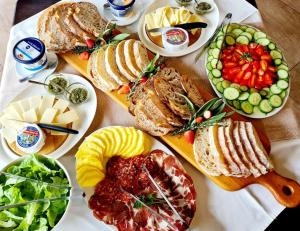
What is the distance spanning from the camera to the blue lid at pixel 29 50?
193 cm

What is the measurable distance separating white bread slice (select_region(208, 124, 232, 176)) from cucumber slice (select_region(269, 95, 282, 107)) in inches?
18.5

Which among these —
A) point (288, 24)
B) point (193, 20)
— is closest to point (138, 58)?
point (193, 20)

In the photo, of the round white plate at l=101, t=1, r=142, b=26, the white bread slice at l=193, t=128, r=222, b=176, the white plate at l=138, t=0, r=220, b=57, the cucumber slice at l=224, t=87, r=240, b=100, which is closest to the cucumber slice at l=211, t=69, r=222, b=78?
the cucumber slice at l=224, t=87, r=240, b=100

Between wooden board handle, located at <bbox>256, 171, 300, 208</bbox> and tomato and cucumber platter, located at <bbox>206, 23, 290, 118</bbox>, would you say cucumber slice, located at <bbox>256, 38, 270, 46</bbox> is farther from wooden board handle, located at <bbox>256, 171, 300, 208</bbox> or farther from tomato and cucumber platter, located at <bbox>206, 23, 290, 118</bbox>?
wooden board handle, located at <bbox>256, 171, 300, 208</bbox>

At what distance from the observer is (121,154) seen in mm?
1686

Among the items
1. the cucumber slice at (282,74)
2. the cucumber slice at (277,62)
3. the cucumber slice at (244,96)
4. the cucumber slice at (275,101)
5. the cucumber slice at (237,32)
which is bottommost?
the cucumber slice at (244,96)

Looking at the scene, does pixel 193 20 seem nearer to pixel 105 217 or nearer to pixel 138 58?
pixel 138 58

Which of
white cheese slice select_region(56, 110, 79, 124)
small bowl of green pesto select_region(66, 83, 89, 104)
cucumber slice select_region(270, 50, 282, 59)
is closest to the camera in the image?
white cheese slice select_region(56, 110, 79, 124)

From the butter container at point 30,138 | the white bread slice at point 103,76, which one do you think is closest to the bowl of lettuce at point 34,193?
the butter container at point 30,138

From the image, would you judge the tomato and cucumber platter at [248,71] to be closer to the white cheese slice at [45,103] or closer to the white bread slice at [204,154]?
the white bread slice at [204,154]

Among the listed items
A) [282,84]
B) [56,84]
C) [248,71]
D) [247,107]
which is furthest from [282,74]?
[56,84]

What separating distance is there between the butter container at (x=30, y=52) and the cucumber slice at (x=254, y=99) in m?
1.31

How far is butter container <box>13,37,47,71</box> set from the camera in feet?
6.34

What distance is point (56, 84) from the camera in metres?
1.92
